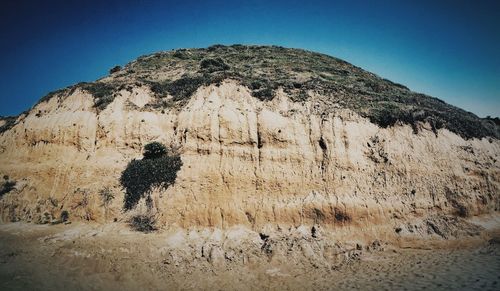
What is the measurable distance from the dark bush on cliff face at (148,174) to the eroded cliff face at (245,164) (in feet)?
1.38

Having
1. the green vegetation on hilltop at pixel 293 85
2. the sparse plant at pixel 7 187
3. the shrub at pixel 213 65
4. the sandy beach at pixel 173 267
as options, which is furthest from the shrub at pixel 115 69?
the sandy beach at pixel 173 267

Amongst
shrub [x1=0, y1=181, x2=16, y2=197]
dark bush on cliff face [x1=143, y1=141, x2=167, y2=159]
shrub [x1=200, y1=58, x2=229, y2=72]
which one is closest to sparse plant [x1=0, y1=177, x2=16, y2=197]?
shrub [x1=0, y1=181, x2=16, y2=197]

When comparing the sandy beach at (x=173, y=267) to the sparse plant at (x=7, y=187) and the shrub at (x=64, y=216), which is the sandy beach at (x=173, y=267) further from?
the sparse plant at (x=7, y=187)

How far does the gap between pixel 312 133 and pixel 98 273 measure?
13.4 metres

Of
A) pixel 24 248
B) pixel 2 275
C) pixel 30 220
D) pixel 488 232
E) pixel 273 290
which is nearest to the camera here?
pixel 2 275

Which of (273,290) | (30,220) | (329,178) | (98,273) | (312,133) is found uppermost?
(312,133)

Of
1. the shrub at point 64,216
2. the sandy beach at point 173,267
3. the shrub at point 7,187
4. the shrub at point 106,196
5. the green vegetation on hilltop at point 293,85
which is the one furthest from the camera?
the green vegetation on hilltop at point 293,85

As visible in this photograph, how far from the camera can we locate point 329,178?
691 inches

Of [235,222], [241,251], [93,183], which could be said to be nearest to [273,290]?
[241,251]

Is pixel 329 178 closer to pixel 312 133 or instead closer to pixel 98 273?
pixel 312 133

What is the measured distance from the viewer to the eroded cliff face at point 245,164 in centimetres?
1647

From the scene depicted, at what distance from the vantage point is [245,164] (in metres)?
17.7

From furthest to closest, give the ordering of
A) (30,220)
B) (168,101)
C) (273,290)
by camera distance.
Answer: (168,101)
(30,220)
(273,290)

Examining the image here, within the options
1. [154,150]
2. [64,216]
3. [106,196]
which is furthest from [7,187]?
[154,150]
